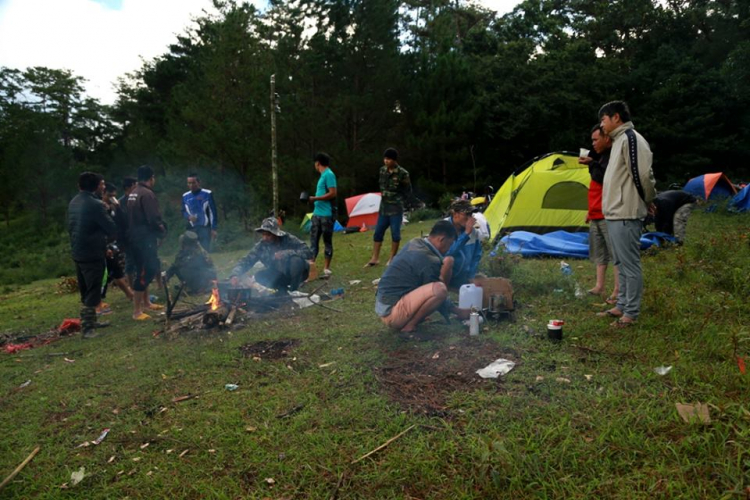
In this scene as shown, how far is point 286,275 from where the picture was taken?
6555 millimetres

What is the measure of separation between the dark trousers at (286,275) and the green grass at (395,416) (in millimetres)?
1482

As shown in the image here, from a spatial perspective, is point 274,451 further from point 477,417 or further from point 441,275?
point 441,275

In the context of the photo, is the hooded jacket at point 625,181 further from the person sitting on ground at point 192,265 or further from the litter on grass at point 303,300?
the person sitting on ground at point 192,265

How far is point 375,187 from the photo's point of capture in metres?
21.6

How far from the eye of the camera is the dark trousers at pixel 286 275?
6508 mm

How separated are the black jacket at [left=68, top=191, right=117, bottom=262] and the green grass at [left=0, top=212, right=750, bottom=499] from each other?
1254 millimetres

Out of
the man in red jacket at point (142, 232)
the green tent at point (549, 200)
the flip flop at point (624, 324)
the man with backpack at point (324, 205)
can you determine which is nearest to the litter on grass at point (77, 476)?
the man in red jacket at point (142, 232)

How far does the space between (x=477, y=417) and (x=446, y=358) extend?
0.95m

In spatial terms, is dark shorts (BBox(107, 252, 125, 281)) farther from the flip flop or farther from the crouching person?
the flip flop

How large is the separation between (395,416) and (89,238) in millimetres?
4603

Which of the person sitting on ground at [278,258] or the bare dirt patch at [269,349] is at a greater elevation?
the person sitting on ground at [278,258]

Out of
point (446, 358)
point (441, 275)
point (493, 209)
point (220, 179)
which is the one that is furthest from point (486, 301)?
point (220, 179)

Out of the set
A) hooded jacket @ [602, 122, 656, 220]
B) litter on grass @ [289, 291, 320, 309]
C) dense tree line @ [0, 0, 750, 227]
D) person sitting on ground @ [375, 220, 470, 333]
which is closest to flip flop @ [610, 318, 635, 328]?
hooded jacket @ [602, 122, 656, 220]

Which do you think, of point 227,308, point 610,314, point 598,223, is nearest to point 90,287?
point 227,308
